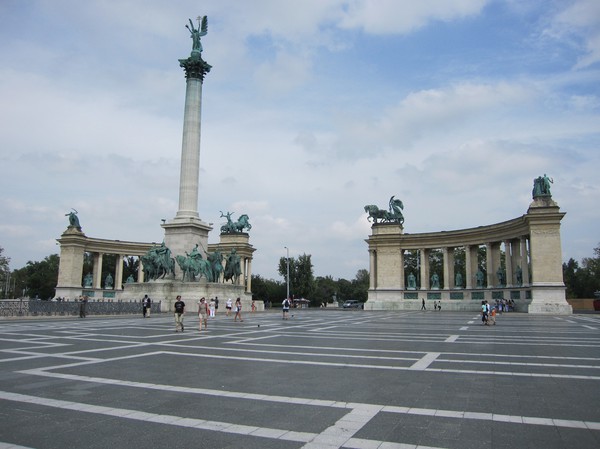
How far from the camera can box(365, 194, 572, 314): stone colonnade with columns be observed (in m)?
52.1

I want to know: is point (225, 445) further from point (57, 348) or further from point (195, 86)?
point (195, 86)

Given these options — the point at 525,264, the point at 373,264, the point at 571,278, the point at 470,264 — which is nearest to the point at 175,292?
the point at 525,264

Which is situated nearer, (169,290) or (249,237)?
(169,290)

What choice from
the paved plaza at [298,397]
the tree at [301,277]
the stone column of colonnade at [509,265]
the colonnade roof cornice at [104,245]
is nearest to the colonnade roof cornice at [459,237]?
the stone column of colonnade at [509,265]

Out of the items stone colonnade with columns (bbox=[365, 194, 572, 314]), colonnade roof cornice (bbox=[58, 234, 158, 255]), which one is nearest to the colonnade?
stone colonnade with columns (bbox=[365, 194, 572, 314])

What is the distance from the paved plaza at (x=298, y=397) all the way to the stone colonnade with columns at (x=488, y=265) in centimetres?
3908

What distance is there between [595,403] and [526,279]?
52.0 m

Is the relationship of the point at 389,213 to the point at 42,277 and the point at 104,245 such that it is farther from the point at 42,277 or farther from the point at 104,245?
the point at 42,277

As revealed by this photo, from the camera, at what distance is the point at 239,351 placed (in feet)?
52.7

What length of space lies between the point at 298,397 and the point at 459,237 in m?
64.1

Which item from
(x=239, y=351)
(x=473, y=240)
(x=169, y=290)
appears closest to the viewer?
(x=239, y=351)

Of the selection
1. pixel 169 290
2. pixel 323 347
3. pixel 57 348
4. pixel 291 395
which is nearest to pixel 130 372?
pixel 291 395

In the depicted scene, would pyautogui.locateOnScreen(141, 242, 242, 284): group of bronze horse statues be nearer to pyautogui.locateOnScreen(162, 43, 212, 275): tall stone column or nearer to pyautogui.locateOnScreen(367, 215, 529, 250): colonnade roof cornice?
pyautogui.locateOnScreen(162, 43, 212, 275): tall stone column

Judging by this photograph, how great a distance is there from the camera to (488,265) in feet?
217
